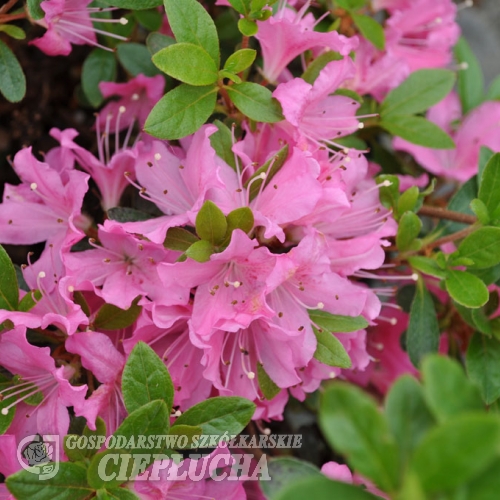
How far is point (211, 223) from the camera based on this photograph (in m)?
0.99

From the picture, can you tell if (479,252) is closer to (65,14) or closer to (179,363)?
(179,363)

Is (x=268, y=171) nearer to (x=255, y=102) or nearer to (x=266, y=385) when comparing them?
(x=255, y=102)

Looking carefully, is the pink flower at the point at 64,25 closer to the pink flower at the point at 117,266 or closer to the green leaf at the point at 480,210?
the pink flower at the point at 117,266

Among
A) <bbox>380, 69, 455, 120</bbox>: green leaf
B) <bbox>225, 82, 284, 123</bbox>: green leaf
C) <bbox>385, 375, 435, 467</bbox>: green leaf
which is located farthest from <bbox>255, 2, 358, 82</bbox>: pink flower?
<bbox>385, 375, 435, 467</bbox>: green leaf

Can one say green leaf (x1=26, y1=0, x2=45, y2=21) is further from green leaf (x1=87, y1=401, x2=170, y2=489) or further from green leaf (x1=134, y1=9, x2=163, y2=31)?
green leaf (x1=87, y1=401, x2=170, y2=489)

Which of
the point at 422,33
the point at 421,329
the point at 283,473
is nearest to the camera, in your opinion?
the point at 283,473

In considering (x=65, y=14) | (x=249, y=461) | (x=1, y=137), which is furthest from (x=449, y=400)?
(x=1, y=137)

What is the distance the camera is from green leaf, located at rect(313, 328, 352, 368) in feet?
3.47

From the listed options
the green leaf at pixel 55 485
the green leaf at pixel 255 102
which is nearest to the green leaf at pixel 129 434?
the green leaf at pixel 55 485

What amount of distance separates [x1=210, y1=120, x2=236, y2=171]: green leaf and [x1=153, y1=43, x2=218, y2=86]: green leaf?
3.4 inches

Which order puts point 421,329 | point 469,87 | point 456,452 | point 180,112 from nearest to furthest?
point 456,452 → point 180,112 → point 421,329 → point 469,87

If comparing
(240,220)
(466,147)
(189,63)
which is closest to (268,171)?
(240,220)

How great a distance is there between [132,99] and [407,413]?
98cm

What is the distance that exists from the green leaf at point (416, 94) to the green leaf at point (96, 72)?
0.61 m
